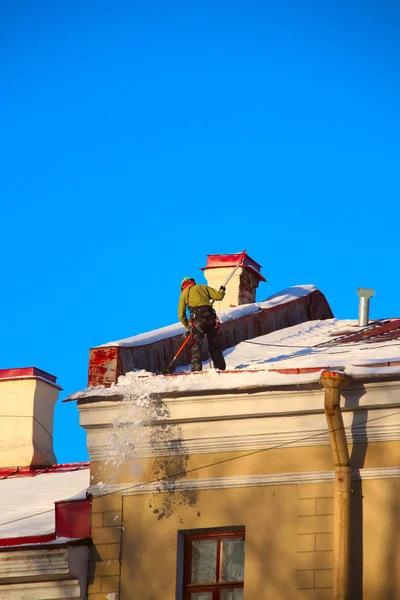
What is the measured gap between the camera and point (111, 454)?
38.2 ft

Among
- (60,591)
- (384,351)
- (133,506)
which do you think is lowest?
(60,591)

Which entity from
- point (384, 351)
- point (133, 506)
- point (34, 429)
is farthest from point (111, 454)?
point (34, 429)

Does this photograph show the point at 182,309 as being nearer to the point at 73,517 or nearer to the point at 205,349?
the point at 205,349

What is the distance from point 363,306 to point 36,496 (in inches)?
240

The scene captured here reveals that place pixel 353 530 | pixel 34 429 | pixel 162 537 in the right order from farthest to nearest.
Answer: pixel 34 429 < pixel 162 537 < pixel 353 530

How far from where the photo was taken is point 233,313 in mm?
17234

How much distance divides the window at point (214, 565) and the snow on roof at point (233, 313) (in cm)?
269

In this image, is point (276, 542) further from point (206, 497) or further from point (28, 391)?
point (28, 391)

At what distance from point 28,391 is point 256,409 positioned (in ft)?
19.6

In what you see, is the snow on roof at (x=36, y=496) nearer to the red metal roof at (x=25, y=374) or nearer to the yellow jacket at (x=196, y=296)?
the red metal roof at (x=25, y=374)

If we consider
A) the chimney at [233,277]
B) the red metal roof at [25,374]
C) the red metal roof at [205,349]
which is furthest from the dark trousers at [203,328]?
the chimney at [233,277]

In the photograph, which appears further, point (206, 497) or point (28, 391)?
point (28, 391)

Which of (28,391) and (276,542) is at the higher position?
(28,391)

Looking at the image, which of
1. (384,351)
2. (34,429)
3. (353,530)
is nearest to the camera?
(353,530)
